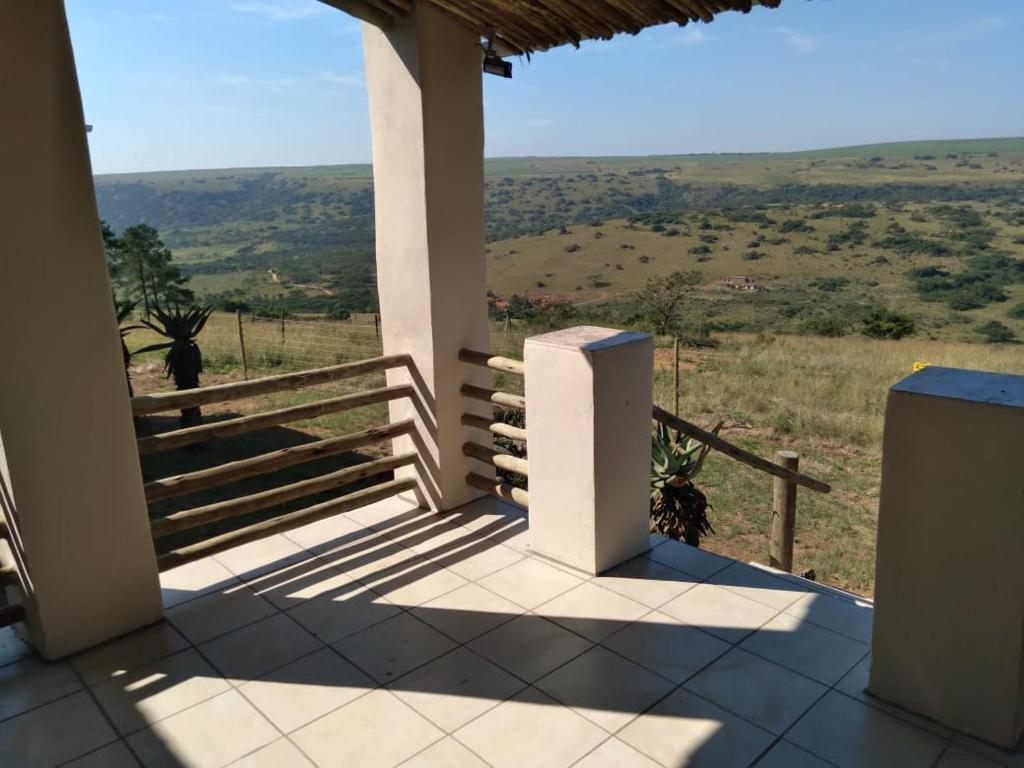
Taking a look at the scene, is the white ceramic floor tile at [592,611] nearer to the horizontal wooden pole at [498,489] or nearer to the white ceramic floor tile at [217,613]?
the horizontal wooden pole at [498,489]

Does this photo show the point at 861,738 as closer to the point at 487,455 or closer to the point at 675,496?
the point at 487,455

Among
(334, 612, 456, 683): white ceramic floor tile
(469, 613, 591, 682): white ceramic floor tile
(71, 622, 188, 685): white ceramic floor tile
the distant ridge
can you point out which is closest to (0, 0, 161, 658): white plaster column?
(71, 622, 188, 685): white ceramic floor tile

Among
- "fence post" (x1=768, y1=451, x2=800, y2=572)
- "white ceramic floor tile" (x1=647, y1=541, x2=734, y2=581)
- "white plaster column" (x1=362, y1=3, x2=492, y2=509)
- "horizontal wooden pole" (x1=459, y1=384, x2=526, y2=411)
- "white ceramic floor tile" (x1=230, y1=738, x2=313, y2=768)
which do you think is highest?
"white plaster column" (x1=362, y1=3, x2=492, y2=509)

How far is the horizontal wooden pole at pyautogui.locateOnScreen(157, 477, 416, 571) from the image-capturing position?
3.11 meters

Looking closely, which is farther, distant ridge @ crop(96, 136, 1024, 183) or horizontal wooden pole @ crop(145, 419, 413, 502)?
distant ridge @ crop(96, 136, 1024, 183)

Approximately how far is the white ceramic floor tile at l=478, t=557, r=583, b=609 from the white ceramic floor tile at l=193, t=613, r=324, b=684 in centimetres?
82

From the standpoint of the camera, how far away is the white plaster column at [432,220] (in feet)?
11.2

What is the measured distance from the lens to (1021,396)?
1.94 m

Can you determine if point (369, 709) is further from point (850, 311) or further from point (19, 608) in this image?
point (850, 311)

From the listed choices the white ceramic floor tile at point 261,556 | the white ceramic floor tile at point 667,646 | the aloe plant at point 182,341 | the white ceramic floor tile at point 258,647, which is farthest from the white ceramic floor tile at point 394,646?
the aloe plant at point 182,341

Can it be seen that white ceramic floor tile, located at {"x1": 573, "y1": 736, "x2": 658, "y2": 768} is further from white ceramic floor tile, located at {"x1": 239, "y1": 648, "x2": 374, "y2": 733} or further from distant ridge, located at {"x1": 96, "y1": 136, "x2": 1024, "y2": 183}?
distant ridge, located at {"x1": 96, "y1": 136, "x2": 1024, "y2": 183}

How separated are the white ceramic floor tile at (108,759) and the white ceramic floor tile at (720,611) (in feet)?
6.55

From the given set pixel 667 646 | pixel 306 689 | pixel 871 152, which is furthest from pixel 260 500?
pixel 871 152

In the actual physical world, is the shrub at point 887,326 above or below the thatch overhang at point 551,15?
below
